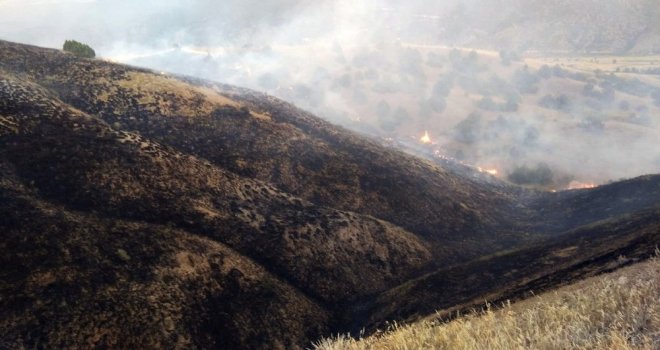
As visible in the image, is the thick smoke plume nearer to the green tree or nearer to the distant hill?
the distant hill

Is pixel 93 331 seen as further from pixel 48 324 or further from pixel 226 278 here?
pixel 226 278

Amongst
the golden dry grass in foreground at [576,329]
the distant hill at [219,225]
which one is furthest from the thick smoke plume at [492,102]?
the golden dry grass in foreground at [576,329]

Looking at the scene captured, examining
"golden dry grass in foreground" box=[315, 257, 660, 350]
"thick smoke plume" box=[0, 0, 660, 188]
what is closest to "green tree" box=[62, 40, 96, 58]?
"golden dry grass in foreground" box=[315, 257, 660, 350]

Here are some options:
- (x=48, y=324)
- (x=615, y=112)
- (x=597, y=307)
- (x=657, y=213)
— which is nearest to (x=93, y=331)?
(x=48, y=324)

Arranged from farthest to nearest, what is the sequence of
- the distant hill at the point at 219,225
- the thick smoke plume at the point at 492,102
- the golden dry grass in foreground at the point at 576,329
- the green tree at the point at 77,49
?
the thick smoke plume at the point at 492,102 → the green tree at the point at 77,49 → the distant hill at the point at 219,225 → the golden dry grass in foreground at the point at 576,329

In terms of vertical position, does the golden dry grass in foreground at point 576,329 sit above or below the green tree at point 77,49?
below

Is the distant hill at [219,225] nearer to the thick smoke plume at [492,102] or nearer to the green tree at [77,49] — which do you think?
the green tree at [77,49]

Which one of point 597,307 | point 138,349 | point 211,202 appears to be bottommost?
point 138,349

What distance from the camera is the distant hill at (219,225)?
652 inches

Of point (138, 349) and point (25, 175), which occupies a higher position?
point (25, 175)

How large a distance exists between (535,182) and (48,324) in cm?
8640

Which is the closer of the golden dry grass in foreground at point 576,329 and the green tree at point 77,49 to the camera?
the golden dry grass in foreground at point 576,329

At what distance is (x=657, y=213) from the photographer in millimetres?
25281

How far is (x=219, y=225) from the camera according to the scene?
2452 cm
